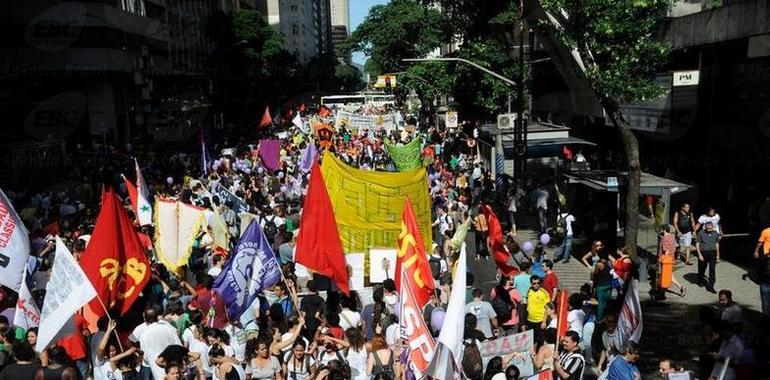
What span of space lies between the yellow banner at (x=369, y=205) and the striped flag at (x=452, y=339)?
241 inches

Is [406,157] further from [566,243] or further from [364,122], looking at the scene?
[364,122]

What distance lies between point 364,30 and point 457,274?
85.6m

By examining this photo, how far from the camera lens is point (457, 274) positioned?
7.16 m

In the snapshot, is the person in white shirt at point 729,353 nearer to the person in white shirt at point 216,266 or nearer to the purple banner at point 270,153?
the person in white shirt at point 216,266

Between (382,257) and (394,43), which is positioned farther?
(394,43)

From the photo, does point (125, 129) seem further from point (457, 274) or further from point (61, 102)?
point (457, 274)

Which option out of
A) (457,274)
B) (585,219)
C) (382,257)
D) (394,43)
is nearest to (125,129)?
(394,43)

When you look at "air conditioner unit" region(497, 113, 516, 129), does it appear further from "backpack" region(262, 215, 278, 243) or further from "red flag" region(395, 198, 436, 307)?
"red flag" region(395, 198, 436, 307)

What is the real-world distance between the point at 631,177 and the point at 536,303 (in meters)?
6.65

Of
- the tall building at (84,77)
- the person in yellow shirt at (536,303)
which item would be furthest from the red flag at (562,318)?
the tall building at (84,77)

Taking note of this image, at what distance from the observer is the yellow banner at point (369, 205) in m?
13.5

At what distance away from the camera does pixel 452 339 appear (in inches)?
274

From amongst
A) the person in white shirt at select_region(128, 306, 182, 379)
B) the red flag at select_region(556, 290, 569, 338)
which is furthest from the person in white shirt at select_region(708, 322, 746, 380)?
the person in white shirt at select_region(128, 306, 182, 379)

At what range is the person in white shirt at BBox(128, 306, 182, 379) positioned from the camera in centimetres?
855
